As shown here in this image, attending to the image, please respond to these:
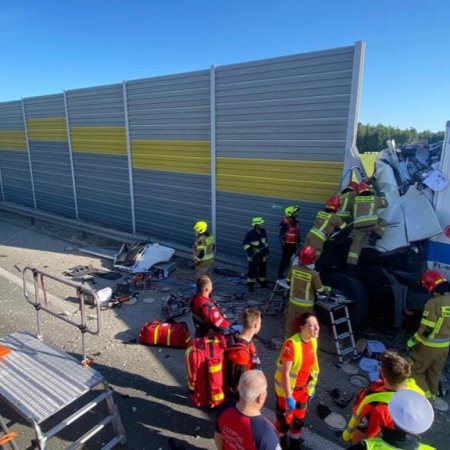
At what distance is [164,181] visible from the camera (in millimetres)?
10430

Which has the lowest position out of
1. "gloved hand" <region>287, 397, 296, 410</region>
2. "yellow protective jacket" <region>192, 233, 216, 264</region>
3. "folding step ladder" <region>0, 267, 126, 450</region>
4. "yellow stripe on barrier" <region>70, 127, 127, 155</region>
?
"folding step ladder" <region>0, 267, 126, 450</region>

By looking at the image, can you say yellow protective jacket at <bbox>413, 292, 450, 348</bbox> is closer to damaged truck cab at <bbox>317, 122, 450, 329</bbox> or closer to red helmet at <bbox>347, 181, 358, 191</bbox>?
damaged truck cab at <bbox>317, 122, 450, 329</bbox>

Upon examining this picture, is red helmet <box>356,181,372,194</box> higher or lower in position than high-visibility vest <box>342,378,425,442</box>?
higher

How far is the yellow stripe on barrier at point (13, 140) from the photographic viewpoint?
1560 centimetres

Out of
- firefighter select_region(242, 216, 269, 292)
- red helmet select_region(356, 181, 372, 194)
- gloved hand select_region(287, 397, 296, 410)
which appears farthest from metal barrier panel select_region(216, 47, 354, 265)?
gloved hand select_region(287, 397, 296, 410)

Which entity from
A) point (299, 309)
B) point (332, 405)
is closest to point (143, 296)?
point (299, 309)

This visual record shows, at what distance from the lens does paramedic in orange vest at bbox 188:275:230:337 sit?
4.30 metres

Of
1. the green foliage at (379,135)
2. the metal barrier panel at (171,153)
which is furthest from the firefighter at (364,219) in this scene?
the green foliage at (379,135)

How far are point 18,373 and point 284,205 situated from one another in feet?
19.9

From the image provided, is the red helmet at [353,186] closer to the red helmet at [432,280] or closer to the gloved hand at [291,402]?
the red helmet at [432,280]

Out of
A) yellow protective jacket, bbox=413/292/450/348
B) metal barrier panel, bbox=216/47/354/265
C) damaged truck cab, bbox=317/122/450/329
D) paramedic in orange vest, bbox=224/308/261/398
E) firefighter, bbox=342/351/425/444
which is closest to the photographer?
firefighter, bbox=342/351/425/444

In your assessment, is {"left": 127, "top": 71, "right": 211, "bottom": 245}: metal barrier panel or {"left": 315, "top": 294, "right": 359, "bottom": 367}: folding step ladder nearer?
{"left": 315, "top": 294, "right": 359, "bottom": 367}: folding step ladder

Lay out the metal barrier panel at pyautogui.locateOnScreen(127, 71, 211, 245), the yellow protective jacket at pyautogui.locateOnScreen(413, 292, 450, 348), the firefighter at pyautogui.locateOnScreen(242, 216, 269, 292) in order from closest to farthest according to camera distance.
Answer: the yellow protective jacket at pyautogui.locateOnScreen(413, 292, 450, 348) < the firefighter at pyautogui.locateOnScreen(242, 216, 269, 292) < the metal barrier panel at pyautogui.locateOnScreen(127, 71, 211, 245)

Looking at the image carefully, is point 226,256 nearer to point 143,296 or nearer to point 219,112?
point 143,296
